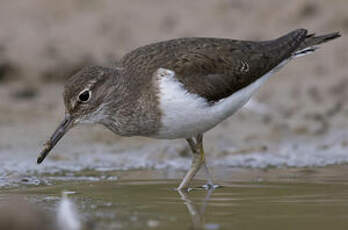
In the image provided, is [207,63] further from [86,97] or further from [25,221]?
[25,221]

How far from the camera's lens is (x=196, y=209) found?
6.36 meters

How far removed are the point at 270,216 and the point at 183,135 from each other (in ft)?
6.14

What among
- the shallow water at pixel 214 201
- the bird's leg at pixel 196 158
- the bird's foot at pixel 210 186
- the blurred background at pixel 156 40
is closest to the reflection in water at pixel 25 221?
the shallow water at pixel 214 201

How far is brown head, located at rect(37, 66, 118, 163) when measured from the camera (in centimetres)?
740

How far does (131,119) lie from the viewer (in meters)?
7.52

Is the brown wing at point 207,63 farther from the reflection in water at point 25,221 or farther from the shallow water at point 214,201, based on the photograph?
the reflection in water at point 25,221

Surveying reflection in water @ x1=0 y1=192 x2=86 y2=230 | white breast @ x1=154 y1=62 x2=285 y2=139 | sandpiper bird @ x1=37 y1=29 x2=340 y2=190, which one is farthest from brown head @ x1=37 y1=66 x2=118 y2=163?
reflection in water @ x1=0 y1=192 x2=86 y2=230

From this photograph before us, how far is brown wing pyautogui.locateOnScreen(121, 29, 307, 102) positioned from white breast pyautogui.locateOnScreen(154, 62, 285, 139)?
0.29ft

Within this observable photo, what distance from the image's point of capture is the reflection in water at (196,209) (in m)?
5.71

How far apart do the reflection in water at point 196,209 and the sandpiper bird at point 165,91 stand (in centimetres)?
43

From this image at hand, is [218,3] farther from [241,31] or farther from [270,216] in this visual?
[270,216]

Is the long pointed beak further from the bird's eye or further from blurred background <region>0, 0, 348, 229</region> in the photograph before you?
blurred background <region>0, 0, 348, 229</region>

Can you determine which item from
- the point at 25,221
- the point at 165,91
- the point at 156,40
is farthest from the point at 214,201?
the point at 156,40

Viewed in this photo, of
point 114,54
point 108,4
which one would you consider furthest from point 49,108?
point 108,4
